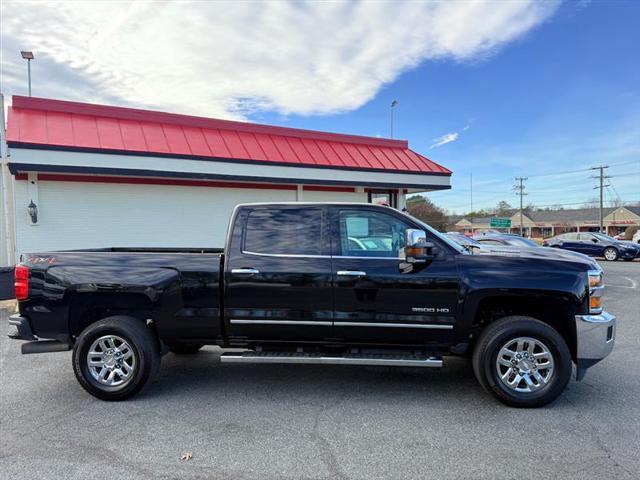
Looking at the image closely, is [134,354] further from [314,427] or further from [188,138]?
[188,138]

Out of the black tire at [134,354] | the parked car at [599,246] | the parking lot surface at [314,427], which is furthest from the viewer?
the parked car at [599,246]

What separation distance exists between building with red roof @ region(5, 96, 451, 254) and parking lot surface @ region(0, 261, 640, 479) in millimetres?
6026

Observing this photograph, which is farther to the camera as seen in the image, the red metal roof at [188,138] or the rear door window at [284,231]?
the red metal roof at [188,138]

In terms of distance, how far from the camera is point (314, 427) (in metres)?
3.75

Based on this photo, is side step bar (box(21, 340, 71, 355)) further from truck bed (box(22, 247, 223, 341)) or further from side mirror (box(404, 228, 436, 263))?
side mirror (box(404, 228, 436, 263))

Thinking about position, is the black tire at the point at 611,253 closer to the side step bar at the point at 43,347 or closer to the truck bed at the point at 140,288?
the truck bed at the point at 140,288

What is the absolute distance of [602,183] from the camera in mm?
65625

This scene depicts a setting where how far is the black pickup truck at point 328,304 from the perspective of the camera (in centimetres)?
420

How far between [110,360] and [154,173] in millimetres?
7037

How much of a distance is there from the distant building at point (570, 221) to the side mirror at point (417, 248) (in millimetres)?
83774

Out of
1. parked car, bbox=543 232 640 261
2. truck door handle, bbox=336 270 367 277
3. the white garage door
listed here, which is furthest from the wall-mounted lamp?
parked car, bbox=543 232 640 261

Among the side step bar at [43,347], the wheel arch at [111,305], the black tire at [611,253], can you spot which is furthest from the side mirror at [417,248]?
the black tire at [611,253]

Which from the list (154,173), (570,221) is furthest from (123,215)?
(570,221)

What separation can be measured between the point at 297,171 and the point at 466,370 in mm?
8178
